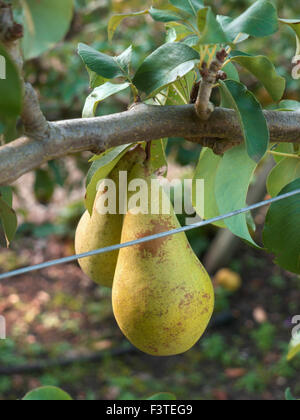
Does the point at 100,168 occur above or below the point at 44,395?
above

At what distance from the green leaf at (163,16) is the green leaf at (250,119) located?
94 mm

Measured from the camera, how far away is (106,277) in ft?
2.36

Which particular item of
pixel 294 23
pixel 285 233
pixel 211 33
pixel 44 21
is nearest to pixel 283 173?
pixel 285 233

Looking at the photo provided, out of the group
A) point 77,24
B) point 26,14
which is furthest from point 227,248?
point 26,14

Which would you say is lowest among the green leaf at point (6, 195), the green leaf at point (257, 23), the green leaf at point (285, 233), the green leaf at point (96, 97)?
the green leaf at point (285, 233)

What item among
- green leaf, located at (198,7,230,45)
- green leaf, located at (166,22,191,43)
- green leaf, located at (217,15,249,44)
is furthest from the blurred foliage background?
green leaf, located at (198,7,230,45)

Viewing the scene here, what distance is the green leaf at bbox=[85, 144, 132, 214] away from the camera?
2.04ft

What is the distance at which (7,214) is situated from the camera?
1.87ft

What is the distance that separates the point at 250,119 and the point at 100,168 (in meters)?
0.19

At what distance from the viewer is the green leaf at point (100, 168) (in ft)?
2.04

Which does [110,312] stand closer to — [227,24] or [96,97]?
[96,97]

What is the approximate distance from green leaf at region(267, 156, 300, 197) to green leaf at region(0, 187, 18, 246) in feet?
1.19

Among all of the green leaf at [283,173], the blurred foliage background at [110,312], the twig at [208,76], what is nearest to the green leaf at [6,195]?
the twig at [208,76]

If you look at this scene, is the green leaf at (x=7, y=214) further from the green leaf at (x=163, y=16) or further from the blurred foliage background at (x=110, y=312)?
the blurred foliage background at (x=110, y=312)
